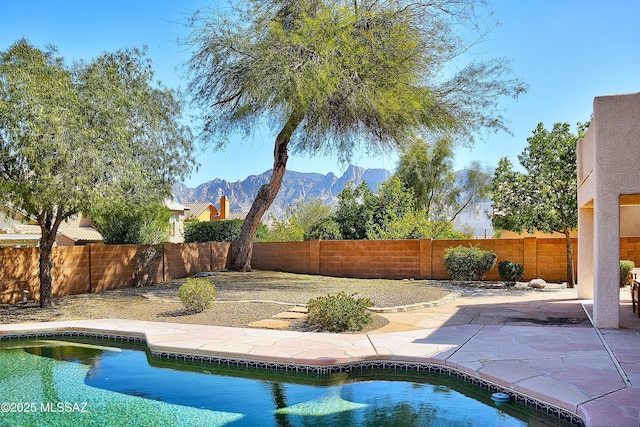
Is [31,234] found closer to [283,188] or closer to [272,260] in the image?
[272,260]

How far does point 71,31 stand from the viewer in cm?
1454

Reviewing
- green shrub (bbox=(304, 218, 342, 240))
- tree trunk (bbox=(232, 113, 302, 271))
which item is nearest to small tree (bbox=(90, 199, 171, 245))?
tree trunk (bbox=(232, 113, 302, 271))

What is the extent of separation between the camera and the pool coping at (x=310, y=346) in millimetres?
5723

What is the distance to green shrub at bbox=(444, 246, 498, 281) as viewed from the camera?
52.4 ft

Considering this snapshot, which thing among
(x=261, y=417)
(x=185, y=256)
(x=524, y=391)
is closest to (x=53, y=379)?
(x=261, y=417)

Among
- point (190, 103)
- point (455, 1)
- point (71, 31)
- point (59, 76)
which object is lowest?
point (59, 76)

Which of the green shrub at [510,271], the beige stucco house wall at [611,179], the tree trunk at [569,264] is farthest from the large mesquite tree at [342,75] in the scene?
the beige stucco house wall at [611,179]

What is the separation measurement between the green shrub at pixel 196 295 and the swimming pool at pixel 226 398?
3.04m

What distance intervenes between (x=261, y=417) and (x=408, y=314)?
554 centimetres

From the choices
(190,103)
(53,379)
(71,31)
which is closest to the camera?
(53,379)

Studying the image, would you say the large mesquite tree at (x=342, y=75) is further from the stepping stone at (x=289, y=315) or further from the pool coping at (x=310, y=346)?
the pool coping at (x=310, y=346)

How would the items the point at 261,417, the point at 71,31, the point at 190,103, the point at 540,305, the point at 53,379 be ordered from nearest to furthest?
the point at 261,417 → the point at 53,379 → the point at 540,305 → the point at 71,31 → the point at 190,103

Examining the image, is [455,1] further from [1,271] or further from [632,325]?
[1,271]

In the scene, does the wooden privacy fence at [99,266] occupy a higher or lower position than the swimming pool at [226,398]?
higher
